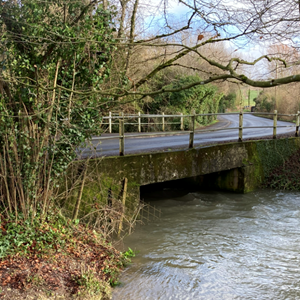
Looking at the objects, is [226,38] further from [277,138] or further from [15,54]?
[277,138]

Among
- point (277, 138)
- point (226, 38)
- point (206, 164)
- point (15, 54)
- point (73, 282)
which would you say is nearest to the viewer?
point (73, 282)

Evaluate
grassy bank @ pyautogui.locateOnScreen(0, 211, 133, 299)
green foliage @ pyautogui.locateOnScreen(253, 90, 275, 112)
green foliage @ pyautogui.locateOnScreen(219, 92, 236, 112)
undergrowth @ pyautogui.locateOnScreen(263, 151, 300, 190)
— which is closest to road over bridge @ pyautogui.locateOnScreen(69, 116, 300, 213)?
undergrowth @ pyautogui.locateOnScreen(263, 151, 300, 190)

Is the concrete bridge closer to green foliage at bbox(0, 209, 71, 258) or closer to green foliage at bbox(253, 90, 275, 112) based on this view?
green foliage at bbox(0, 209, 71, 258)

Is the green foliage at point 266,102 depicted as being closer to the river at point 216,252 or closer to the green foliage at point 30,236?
the river at point 216,252

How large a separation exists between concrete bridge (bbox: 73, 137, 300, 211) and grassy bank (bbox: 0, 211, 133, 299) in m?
1.15

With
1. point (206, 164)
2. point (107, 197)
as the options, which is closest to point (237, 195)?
point (206, 164)

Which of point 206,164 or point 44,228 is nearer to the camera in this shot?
point 44,228

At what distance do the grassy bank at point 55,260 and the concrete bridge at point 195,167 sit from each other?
3.78 ft

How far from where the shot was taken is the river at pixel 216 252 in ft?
15.5

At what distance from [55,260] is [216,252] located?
301 cm

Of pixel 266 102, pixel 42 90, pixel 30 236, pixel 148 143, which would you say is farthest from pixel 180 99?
pixel 266 102

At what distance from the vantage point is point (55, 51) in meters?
5.50

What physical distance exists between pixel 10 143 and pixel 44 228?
1490 mm

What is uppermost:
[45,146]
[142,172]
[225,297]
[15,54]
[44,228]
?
[15,54]
